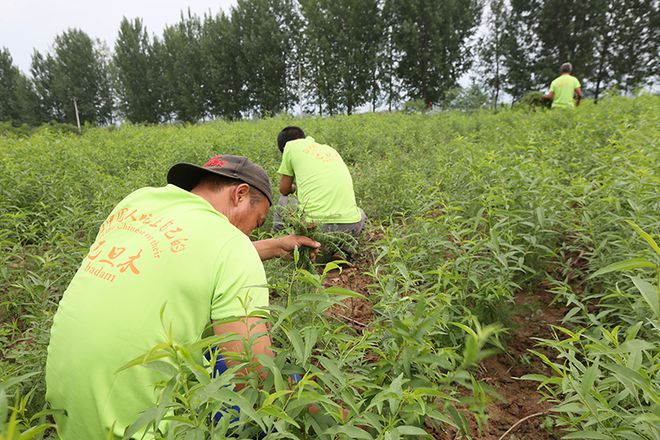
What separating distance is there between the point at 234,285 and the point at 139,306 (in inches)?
11.4

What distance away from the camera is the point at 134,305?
1.13 meters

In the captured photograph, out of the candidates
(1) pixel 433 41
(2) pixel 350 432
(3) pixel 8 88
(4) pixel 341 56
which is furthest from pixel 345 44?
(3) pixel 8 88

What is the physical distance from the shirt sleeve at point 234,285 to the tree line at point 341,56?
2463cm

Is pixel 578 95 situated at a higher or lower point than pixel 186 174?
higher

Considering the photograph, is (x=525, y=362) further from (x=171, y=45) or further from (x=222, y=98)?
(x=171, y=45)

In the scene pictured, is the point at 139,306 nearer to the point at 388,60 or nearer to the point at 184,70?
the point at 388,60

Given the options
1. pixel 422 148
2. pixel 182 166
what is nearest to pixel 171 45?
pixel 422 148

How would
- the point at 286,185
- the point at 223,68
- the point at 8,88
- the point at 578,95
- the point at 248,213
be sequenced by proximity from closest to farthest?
the point at 248,213, the point at 286,185, the point at 578,95, the point at 223,68, the point at 8,88

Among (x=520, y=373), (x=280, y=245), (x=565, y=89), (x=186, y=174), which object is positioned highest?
(x=565, y=89)

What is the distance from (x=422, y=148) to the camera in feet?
21.0

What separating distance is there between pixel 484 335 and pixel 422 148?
20.6ft

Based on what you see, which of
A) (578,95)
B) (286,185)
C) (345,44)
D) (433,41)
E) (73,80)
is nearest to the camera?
(286,185)

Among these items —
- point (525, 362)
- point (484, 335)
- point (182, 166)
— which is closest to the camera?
point (484, 335)

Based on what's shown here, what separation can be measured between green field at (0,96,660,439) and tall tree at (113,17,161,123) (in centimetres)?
3697
